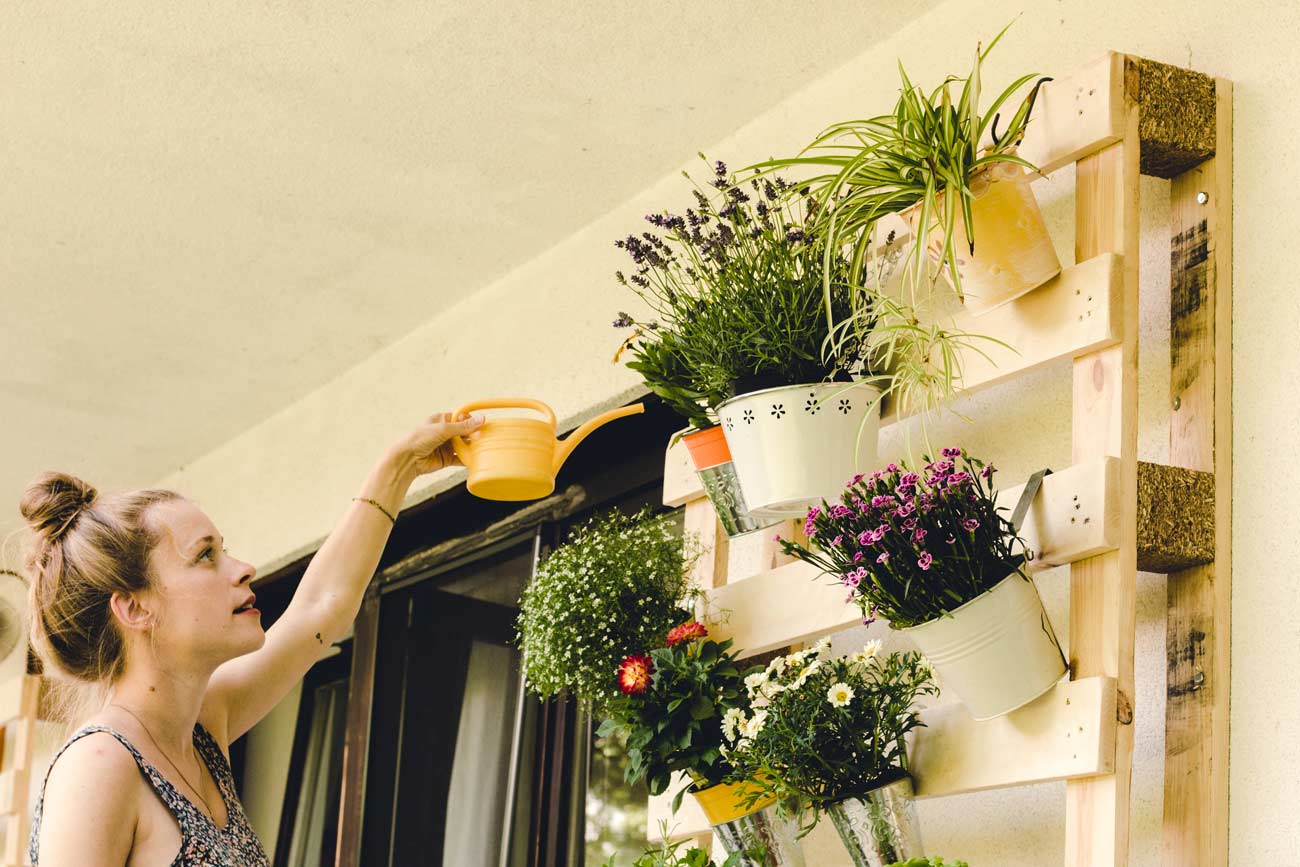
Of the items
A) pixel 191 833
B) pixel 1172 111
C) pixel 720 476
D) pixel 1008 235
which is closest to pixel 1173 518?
pixel 1008 235

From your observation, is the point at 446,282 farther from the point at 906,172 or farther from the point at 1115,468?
the point at 1115,468

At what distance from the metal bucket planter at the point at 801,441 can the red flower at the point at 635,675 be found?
24cm

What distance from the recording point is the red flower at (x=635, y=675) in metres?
1.92

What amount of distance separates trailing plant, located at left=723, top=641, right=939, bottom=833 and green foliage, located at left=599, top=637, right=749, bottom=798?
0.11 metres

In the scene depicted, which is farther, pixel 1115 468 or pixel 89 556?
pixel 89 556

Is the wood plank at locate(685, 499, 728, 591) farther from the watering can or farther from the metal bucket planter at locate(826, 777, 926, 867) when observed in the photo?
the metal bucket planter at locate(826, 777, 926, 867)

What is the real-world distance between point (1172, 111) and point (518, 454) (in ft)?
2.80

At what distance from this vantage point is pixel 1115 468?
5.22ft

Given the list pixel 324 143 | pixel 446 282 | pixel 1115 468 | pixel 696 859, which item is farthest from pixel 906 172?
pixel 446 282

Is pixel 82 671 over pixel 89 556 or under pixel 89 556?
under

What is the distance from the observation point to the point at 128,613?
6.00 ft

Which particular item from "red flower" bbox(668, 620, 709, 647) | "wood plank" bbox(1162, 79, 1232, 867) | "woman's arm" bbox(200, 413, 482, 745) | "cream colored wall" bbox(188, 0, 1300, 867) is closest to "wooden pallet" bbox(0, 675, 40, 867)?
"cream colored wall" bbox(188, 0, 1300, 867)

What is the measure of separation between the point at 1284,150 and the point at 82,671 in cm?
145

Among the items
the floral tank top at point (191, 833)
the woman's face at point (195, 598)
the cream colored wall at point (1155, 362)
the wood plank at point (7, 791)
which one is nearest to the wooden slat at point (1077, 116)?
the cream colored wall at point (1155, 362)
